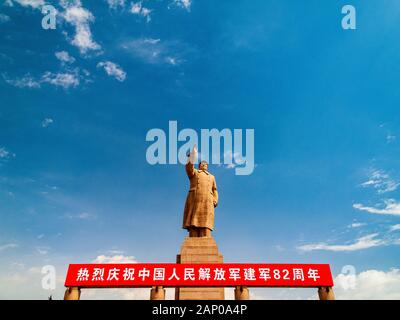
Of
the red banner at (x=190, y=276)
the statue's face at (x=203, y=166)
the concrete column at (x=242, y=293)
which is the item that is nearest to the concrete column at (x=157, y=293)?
the red banner at (x=190, y=276)

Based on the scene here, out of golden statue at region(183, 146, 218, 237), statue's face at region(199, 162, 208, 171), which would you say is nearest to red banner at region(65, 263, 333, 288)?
golden statue at region(183, 146, 218, 237)

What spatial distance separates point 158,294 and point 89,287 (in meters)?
2.29

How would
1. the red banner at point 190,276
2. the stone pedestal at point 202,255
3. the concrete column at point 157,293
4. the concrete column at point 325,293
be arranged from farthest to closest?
the stone pedestal at point 202,255
the concrete column at point 325,293
the red banner at point 190,276
the concrete column at point 157,293

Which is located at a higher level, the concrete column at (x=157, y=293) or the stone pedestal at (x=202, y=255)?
the stone pedestal at (x=202, y=255)

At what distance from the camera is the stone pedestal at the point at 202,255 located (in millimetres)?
12909

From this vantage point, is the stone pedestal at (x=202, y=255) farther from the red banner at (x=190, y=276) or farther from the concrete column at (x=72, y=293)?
the concrete column at (x=72, y=293)

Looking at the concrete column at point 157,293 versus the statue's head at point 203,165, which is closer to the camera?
the concrete column at point 157,293

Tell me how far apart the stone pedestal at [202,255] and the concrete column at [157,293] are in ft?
8.15

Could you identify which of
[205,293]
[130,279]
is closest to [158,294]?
[130,279]

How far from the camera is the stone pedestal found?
12.9 meters

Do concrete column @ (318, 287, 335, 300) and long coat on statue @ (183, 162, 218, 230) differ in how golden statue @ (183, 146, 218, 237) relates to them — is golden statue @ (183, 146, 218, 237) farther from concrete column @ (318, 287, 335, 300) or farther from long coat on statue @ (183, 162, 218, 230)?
concrete column @ (318, 287, 335, 300)
